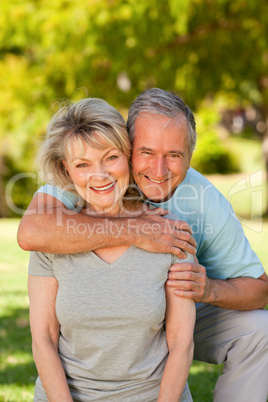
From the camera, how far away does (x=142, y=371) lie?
2242 mm

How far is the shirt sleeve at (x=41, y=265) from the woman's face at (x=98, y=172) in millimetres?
320

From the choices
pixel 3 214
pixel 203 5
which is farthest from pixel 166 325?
pixel 3 214

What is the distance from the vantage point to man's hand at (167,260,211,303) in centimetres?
229

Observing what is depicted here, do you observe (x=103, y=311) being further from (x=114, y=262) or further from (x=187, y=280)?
(x=187, y=280)

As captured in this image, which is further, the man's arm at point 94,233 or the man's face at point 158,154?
the man's face at point 158,154

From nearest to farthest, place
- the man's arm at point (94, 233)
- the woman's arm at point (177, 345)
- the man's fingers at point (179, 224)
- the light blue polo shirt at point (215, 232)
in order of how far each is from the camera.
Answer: the woman's arm at point (177, 345), the man's arm at point (94, 233), the man's fingers at point (179, 224), the light blue polo shirt at point (215, 232)

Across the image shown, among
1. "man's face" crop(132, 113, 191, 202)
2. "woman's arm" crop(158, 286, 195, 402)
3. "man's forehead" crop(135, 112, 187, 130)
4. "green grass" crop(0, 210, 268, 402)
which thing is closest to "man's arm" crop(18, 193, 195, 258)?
"woman's arm" crop(158, 286, 195, 402)

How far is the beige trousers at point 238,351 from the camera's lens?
2.81m

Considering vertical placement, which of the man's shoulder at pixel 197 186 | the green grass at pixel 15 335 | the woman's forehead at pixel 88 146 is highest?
the woman's forehead at pixel 88 146

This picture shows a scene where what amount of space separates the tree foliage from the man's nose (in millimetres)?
6006

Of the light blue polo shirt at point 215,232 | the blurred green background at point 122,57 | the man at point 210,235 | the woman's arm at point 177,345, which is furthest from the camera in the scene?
the blurred green background at point 122,57

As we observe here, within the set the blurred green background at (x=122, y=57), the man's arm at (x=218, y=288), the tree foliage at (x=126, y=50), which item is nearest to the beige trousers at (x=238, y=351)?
the man's arm at (x=218, y=288)

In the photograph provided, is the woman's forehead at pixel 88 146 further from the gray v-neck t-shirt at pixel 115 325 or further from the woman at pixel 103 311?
the gray v-neck t-shirt at pixel 115 325

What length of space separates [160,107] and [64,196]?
0.65m
